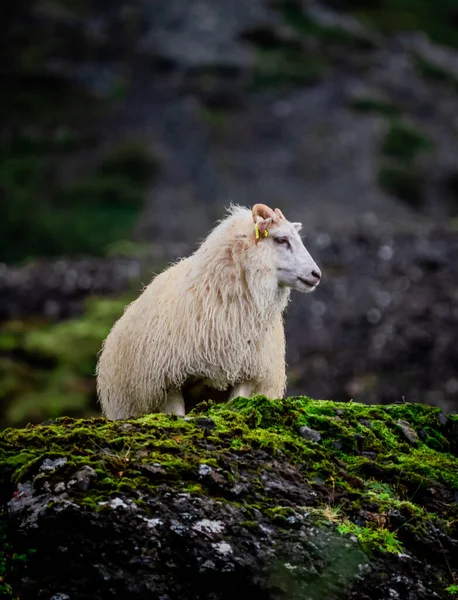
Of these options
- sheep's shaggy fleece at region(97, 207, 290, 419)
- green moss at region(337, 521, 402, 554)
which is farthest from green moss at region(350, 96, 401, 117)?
green moss at region(337, 521, 402, 554)

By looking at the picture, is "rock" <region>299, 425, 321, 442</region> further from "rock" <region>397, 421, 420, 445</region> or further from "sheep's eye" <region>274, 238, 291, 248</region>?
"sheep's eye" <region>274, 238, 291, 248</region>

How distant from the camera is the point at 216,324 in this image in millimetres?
9211

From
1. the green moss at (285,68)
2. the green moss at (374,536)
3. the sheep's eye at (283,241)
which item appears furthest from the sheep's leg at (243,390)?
the green moss at (285,68)

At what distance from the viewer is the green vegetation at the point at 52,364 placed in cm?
2283

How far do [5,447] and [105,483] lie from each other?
831 mm

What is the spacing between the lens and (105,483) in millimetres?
6285

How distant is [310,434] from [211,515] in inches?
64.2

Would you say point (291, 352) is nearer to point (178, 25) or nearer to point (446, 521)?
point (446, 521)

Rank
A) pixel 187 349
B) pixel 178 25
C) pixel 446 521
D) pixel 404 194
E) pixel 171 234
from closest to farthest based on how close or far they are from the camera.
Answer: pixel 446 521
pixel 187 349
pixel 171 234
pixel 404 194
pixel 178 25

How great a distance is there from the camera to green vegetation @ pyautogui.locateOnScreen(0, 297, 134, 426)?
74.9 ft

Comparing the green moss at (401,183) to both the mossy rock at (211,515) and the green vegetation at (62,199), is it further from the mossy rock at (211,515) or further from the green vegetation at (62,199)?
the mossy rock at (211,515)

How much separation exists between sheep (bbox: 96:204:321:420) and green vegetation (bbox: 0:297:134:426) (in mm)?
13142

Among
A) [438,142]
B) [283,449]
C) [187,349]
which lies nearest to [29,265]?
[187,349]

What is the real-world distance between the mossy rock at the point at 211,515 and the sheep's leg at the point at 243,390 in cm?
161
